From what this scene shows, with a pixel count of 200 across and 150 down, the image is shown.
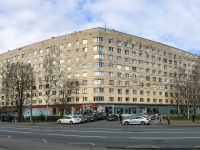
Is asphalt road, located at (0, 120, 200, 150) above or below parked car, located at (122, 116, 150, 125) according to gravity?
above

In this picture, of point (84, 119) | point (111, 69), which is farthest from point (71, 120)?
point (111, 69)

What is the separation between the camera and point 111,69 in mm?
74188

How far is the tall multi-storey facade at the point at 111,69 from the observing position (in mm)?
72562

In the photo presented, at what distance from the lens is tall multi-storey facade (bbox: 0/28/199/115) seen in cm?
7256

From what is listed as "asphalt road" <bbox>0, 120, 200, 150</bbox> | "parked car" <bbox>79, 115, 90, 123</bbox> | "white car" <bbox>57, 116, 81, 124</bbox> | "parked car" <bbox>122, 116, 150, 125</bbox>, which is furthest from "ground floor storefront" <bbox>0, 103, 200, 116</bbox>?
"asphalt road" <bbox>0, 120, 200, 150</bbox>

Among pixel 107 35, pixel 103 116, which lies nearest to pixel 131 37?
pixel 107 35

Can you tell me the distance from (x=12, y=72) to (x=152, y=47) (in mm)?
44536

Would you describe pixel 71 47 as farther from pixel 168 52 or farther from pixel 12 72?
pixel 168 52

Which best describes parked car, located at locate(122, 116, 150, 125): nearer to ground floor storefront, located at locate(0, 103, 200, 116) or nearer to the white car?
the white car

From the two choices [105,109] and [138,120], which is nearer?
[138,120]

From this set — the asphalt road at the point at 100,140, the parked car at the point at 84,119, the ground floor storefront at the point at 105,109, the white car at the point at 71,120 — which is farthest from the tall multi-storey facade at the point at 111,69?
the asphalt road at the point at 100,140

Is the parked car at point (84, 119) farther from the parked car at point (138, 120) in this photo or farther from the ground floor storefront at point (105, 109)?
the ground floor storefront at point (105, 109)

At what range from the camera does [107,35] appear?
74625mm

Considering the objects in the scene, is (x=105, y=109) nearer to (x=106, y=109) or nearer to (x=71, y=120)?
(x=106, y=109)
